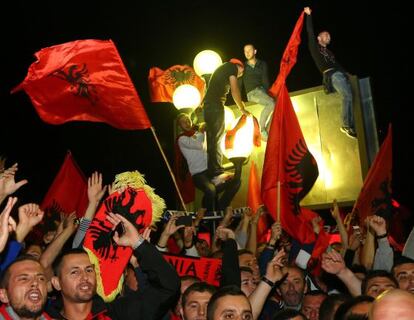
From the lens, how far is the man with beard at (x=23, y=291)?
3842 mm

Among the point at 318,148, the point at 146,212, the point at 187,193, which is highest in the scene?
the point at 146,212

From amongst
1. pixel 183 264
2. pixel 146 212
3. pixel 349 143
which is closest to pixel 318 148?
pixel 349 143

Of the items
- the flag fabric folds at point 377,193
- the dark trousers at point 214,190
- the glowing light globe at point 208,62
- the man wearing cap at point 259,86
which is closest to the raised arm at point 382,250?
the flag fabric folds at point 377,193

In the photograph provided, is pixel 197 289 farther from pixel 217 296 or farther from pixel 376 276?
pixel 376 276

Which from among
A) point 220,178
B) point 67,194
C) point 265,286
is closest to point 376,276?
point 265,286

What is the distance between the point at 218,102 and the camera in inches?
416

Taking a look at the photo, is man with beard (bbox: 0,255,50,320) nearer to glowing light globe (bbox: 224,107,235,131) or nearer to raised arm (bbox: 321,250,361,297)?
raised arm (bbox: 321,250,361,297)

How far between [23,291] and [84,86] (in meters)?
3.06

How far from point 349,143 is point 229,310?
8.88 meters

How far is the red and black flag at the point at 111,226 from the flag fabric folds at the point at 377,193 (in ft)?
12.2

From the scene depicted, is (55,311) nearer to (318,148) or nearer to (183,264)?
(183,264)

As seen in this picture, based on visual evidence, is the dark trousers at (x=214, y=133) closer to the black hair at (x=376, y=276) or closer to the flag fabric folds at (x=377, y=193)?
the flag fabric folds at (x=377, y=193)

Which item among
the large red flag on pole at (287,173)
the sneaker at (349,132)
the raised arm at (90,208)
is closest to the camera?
the raised arm at (90,208)

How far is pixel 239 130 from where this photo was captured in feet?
32.2
